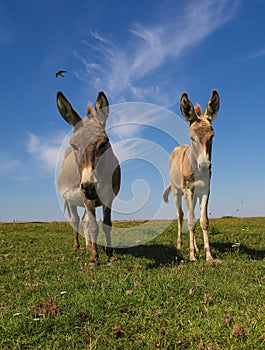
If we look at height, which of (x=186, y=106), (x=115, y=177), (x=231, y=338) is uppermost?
(x=186, y=106)

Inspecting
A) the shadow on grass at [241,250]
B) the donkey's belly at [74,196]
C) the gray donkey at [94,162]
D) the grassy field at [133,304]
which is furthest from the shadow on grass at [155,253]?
the donkey's belly at [74,196]

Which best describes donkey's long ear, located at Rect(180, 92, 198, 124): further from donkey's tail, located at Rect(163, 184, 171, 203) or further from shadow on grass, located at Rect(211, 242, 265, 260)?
donkey's tail, located at Rect(163, 184, 171, 203)

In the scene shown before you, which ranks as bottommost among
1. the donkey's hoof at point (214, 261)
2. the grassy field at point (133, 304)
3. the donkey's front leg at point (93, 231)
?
the grassy field at point (133, 304)

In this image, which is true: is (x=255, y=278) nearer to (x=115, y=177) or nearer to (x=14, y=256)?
(x=115, y=177)

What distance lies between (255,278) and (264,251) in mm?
4446

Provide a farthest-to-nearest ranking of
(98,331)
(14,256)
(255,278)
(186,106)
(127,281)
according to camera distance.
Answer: (14,256), (186,106), (255,278), (127,281), (98,331)

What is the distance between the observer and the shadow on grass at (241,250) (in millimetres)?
10527

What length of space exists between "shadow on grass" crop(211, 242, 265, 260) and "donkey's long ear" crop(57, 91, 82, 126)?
6.32 meters

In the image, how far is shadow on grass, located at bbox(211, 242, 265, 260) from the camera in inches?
414

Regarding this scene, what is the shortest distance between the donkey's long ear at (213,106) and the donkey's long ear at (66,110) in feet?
13.1

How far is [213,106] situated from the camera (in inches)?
430

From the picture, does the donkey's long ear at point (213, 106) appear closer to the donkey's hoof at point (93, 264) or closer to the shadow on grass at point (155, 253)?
the shadow on grass at point (155, 253)

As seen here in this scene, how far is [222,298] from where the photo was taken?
5.96 metres

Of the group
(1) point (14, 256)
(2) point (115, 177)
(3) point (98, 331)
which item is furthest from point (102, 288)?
(1) point (14, 256)
